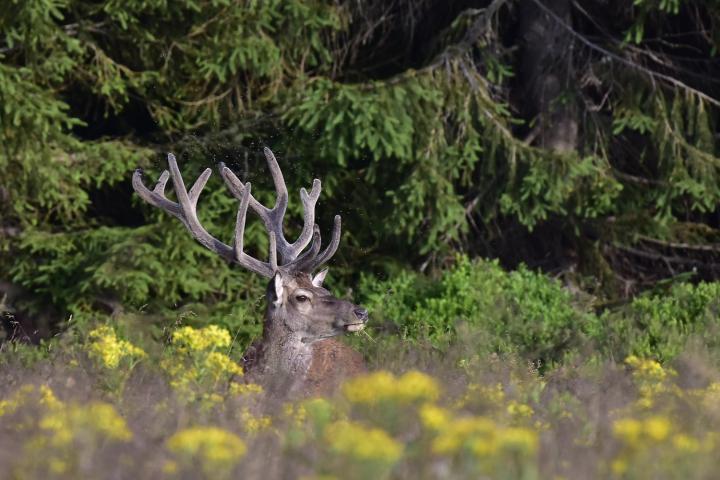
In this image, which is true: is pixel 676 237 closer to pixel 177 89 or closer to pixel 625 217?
pixel 625 217

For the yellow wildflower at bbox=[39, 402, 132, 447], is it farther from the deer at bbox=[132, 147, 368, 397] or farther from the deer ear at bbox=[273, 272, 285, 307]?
the deer ear at bbox=[273, 272, 285, 307]

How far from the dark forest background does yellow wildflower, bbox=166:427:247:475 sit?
732 cm

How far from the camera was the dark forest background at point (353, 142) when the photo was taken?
1098 cm

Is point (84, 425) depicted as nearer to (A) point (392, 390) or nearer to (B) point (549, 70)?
(A) point (392, 390)

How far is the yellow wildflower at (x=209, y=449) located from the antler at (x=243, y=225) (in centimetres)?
445

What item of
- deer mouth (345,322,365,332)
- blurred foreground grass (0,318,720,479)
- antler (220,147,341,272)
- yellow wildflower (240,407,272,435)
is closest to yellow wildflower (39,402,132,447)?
blurred foreground grass (0,318,720,479)

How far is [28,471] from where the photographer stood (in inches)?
135

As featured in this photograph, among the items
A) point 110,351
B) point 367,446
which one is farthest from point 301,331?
point 367,446

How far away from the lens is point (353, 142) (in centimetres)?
1091

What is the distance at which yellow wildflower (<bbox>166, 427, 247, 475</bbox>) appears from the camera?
10.6 ft

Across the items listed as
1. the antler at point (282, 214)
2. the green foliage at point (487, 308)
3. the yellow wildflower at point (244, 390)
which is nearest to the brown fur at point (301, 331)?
the antler at point (282, 214)

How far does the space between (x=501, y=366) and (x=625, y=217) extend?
5.56 metres

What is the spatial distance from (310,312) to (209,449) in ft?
14.5

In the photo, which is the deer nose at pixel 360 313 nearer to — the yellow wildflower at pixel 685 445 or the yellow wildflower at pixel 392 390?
the yellow wildflower at pixel 392 390
